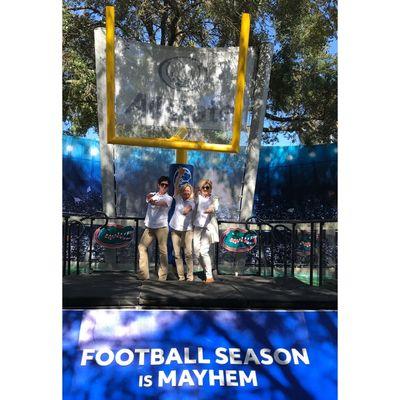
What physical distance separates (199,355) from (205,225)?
249 cm

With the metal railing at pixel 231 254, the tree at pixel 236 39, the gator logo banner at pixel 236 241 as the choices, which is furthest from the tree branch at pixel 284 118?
the gator logo banner at pixel 236 241

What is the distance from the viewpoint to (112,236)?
7.61 metres

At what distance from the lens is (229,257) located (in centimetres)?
786

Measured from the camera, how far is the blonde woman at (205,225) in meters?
6.16

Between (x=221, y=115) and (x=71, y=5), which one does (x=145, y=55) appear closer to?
(x=221, y=115)

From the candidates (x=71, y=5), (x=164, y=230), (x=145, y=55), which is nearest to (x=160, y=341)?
(x=164, y=230)

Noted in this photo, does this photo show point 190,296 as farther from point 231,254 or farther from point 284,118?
point 284,118

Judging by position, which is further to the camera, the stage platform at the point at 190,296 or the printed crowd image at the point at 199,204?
the stage platform at the point at 190,296

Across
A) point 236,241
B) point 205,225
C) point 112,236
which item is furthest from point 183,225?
point 112,236

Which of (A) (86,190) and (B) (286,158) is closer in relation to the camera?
(A) (86,190)

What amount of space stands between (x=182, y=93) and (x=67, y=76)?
11.2ft

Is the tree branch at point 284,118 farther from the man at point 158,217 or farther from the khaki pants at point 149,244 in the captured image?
the khaki pants at point 149,244

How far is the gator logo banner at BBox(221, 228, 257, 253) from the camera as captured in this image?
25.2ft

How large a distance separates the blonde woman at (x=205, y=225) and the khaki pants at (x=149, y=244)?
0.41 meters
